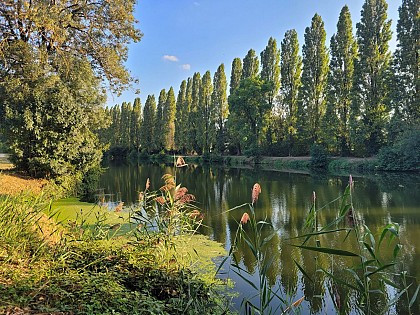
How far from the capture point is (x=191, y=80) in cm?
5069

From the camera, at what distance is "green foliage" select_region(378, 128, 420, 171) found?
2011cm

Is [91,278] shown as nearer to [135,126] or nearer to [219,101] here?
[219,101]

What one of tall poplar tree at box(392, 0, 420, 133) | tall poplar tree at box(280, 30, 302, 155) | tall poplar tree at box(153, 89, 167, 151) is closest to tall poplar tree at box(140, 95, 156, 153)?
tall poplar tree at box(153, 89, 167, 151)

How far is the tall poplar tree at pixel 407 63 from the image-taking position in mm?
23891

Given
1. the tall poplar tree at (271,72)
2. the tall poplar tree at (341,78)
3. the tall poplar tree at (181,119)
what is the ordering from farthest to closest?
the tall poplar tree at (181,119)
the tall poplar tree at (271,72)
the tall poplar tree at (341,78)

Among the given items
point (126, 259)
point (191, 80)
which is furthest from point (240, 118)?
point (126, 259)

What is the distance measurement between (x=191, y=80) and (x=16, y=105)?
137 feet

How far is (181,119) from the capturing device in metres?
48.8

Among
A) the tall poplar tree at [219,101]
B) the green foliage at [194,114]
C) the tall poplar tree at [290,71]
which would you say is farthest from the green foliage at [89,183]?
the green foliage at [194,114]

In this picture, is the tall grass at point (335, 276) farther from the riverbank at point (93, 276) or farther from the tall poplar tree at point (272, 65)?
the tall poplar tree at point (272, 65)

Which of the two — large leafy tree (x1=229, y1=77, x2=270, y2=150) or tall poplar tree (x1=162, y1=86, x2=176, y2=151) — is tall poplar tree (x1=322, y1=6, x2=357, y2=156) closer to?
large leafy tree (x1=229, y1=77, x2=270, y2=150)

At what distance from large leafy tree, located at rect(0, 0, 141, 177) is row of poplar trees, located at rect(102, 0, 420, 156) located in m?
20.8

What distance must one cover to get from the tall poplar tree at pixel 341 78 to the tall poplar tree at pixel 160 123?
2932 cm

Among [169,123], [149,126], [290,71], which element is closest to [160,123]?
[169,123]
